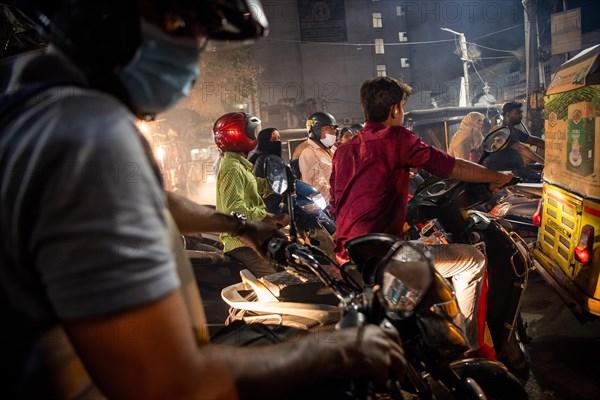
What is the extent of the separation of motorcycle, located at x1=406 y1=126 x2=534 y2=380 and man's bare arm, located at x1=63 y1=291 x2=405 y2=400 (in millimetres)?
2632

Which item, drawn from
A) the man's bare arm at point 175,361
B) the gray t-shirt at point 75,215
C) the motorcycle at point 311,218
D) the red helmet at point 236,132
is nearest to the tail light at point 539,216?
the motorcycle at point 311,218

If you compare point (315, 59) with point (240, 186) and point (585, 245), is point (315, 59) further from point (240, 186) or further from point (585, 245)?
point (585, 245)

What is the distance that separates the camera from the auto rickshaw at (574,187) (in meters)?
3.06

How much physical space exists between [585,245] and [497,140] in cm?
125

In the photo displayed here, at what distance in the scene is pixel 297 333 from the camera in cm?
170

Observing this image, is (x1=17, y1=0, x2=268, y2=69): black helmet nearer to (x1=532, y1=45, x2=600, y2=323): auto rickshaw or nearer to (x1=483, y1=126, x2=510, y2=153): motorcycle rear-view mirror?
(x1=483, y1=126, x2=510, y2=153): motorcycle rear-view mirror

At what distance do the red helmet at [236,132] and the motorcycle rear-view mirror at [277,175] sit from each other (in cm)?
274

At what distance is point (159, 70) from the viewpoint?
984 mm

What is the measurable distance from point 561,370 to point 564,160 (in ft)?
6.23

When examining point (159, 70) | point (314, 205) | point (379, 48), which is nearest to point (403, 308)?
point (159, 70)


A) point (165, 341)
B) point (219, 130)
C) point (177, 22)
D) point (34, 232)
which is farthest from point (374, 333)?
point (219, 130)

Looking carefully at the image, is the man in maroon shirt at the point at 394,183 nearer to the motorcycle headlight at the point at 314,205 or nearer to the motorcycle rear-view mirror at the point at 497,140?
the motorcycle rear-view mirror at the point at 497,140

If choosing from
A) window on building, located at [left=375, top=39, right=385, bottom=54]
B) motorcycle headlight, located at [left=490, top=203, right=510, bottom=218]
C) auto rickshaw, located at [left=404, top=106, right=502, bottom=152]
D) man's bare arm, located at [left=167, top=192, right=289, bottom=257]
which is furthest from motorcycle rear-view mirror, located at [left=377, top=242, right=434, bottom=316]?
window on building, located at [left=375, top=39, right=385, bottom=54]

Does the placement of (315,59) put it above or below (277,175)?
above
